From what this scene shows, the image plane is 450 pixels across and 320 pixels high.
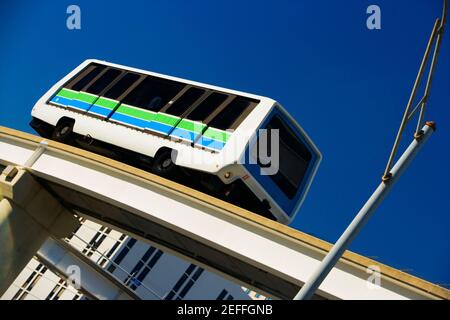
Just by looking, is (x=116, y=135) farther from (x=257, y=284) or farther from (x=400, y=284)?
(x=400, y=284)

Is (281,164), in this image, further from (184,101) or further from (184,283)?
(184,283)

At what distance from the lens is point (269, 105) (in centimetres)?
1219

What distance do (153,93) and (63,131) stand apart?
279cm

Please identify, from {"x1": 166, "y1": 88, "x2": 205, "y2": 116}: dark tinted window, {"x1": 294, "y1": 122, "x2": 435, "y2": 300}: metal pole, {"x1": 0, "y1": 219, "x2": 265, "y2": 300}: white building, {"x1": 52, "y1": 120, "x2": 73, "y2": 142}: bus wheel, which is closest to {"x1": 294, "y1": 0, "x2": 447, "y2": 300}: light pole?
{"x1": 294, "y1": 122, "x2": 435, "y2": 300}: metal pole

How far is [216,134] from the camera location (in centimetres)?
1166

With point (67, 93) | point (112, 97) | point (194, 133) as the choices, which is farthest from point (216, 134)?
point (67, 93)

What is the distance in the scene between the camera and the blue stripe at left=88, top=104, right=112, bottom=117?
13.7m

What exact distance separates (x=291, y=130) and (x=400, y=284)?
5.66 metres

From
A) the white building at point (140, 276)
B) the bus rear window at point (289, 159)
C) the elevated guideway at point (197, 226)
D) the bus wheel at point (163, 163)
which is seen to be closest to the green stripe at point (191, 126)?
the bus wheel at point (163, 163)

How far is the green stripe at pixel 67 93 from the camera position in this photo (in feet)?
48.5

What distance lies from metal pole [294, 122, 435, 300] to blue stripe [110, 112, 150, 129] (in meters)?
7.33

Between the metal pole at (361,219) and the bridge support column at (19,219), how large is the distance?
7976 mm

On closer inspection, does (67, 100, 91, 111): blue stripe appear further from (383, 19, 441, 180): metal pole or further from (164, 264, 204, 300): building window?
(164, 264, 204, 300): building window
